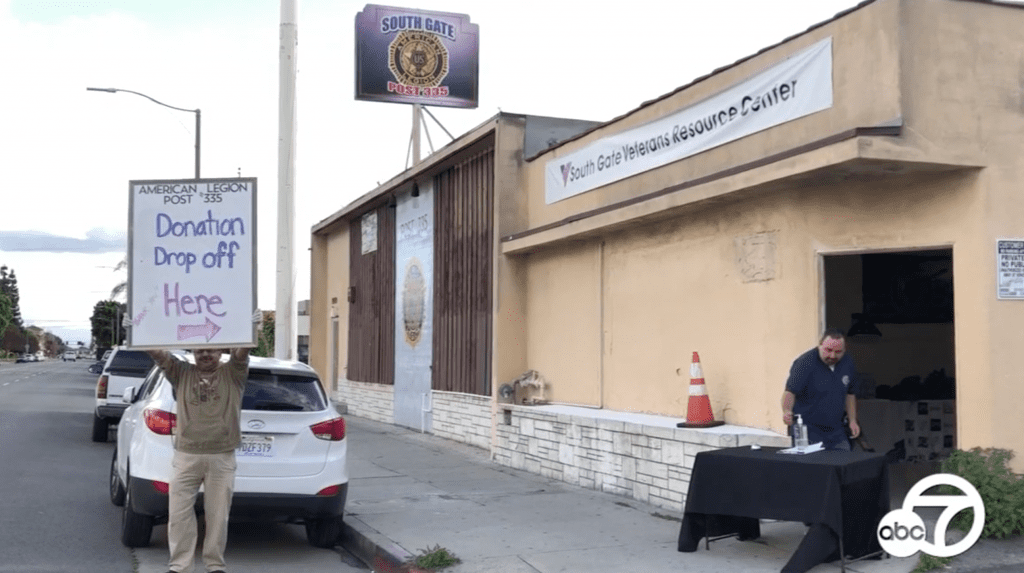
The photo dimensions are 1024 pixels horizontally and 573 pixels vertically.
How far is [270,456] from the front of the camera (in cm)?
801

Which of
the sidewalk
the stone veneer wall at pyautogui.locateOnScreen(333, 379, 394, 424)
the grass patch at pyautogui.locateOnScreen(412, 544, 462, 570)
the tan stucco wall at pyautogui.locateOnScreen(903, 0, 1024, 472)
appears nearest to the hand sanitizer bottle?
the sidewalk

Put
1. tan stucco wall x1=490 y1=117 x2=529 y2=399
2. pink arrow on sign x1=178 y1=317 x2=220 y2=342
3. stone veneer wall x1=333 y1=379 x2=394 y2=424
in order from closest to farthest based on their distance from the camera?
pink arrow on sign x1=178 y1=317 x2=220 y2=342, tan stucco wall x1=490 y1=117 x2=529 y2=399, stone veneer wall x1=333 y1=379 x2=394 y2=424

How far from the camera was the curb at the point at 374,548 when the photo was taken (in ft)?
25.5

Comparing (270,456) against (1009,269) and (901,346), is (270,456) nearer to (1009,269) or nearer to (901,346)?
(1009,269)

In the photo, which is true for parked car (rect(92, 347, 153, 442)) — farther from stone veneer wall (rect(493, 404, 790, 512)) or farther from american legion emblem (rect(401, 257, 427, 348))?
stone veneer wall (rect(493, 404, 790, 512))

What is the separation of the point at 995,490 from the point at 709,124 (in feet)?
14.5

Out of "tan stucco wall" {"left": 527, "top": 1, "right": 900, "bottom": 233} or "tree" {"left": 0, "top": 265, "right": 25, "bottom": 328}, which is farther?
"tree" {"left": 0, "top": 265, "right": 25, "bottom": 328}

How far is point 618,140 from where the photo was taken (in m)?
11.8

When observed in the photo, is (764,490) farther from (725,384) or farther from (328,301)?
(328,301)

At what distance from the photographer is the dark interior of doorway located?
10.7 meters

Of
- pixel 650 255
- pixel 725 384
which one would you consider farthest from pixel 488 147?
pixel 725 384

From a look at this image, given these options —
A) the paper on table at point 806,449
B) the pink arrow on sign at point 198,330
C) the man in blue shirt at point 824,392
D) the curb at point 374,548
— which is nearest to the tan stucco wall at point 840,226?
the man in blue shirt at point 824,392

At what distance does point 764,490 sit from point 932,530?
4.67 ft

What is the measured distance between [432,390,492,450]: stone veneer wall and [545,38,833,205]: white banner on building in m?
3.77
